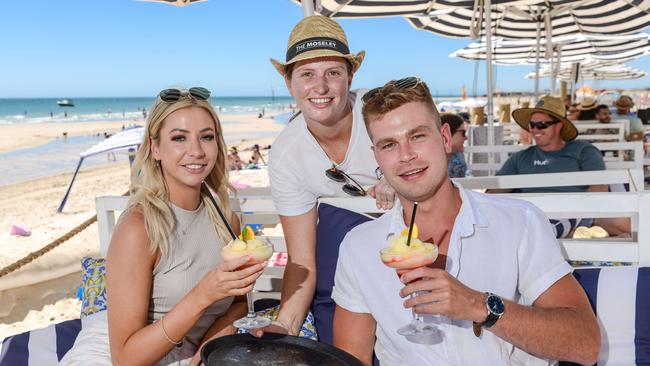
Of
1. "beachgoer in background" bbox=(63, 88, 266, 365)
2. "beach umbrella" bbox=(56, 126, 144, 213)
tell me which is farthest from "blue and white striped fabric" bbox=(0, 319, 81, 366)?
"beach umbrella" bbox=(56, 126, 144, 213)

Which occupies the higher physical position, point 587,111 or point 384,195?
point 587,111

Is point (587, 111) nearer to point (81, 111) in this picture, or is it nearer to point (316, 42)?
point (316, 42)

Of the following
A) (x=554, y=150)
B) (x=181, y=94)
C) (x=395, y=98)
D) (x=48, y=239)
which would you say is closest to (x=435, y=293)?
(x=395, y=98)

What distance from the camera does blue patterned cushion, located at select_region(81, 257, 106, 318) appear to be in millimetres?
2729

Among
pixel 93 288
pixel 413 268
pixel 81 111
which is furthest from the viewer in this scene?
pixel 81 111

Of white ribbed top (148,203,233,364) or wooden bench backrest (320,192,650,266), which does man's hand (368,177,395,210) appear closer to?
wooden bench backrest (320,192,650,266)

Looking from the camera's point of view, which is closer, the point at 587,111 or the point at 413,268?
the point at 413,268

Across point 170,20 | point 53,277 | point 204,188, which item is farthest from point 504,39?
point 170,20

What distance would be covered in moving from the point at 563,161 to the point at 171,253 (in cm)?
337

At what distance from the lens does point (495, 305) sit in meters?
1.54

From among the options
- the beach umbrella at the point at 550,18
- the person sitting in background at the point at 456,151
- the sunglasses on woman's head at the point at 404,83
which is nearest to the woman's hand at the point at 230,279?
the sunglasses on woman's head at the point at 404,83

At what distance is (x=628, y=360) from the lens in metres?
1.99

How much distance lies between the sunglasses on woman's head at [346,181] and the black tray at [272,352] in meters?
1.02

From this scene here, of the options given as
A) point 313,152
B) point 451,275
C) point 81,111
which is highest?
point 81,111
